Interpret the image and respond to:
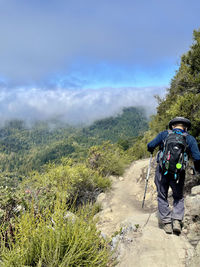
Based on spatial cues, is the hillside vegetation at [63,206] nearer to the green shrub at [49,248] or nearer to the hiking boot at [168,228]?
the green shrub at [49,248]

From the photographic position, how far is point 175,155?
389 centimetres

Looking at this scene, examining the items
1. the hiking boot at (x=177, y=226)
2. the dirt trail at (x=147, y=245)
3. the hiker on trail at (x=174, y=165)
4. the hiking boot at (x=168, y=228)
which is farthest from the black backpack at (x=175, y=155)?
the dirt trail at (x=147, y=245)

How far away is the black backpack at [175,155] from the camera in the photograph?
3.88m

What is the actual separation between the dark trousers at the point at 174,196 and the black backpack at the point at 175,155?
285 millimetres

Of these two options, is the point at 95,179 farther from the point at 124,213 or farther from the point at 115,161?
the point at 115,161

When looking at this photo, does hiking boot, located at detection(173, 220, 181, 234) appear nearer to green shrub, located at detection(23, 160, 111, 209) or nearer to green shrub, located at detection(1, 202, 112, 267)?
green shrub, located at detection(1, 202, 112, 267)

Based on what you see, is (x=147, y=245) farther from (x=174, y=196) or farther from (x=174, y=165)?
(x=174, y=165)

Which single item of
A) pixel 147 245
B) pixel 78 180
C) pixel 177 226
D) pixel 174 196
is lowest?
pixel 78 180

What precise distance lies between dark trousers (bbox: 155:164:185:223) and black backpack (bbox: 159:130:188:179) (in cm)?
29

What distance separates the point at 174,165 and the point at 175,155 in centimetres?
22

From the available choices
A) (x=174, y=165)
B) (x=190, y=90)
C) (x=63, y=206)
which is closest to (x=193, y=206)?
(x=174, y=165)

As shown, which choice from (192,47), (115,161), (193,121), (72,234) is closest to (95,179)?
(115,161)

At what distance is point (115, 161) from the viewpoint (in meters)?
15.1

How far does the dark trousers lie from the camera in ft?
13.6
